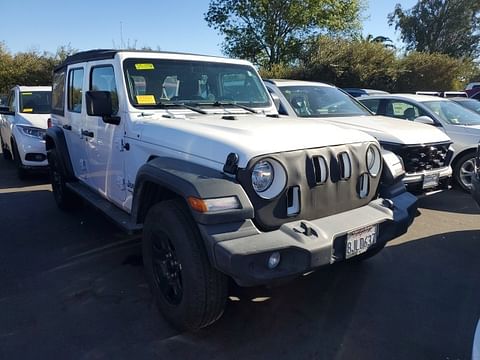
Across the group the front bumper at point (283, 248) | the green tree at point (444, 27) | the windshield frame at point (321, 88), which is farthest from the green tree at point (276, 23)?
the front bumper at point (283, 248)

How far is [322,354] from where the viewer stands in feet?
9.14

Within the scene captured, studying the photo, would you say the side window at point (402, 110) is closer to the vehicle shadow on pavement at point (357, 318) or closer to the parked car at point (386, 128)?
the parked car at point (386, 128)

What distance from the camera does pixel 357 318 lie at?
126 inches

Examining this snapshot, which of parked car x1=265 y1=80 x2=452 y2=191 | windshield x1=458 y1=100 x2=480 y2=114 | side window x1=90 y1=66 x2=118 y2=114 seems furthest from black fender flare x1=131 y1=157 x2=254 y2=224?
windshield x1=458 y1=100 x2=480 y2=114

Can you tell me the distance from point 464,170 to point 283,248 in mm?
5773

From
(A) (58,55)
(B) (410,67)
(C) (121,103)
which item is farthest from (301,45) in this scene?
(C) (121,103)

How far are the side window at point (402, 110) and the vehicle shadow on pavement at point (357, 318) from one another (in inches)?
162

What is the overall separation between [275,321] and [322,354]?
49 centimetres

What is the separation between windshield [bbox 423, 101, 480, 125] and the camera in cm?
743

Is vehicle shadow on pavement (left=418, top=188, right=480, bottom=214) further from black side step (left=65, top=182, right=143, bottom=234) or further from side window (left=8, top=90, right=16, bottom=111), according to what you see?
side window (left=8, top=90, right=16, bottom=111)

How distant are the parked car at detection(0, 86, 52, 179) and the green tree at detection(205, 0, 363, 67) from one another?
66.7 ft

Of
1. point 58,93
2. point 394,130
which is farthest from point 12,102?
point 394,130

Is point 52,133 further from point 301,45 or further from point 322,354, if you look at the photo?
point 301,45

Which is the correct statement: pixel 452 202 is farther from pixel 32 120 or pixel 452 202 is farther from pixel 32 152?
pixel 32 120
